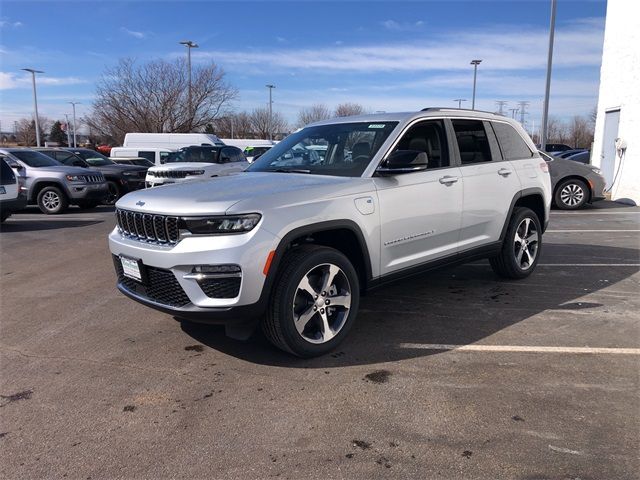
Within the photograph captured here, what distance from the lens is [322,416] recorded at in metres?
3.11

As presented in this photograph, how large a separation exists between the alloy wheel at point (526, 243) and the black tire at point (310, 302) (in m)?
2.68

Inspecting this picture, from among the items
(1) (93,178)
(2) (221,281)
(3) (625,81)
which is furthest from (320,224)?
(3) (625,81)

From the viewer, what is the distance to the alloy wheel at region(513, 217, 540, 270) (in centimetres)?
591

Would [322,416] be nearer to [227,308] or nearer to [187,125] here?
[227,308]

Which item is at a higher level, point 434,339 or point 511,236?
point 511,236

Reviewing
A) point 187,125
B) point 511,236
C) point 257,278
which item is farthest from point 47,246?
point 187,125

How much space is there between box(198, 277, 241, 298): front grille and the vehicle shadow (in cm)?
72

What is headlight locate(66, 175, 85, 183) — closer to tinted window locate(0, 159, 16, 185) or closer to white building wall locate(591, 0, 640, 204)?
tinted window locate(0, 159, 16, 185)

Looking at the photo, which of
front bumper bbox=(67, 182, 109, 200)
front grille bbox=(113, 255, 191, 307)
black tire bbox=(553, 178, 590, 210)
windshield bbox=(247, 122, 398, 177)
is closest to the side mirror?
windshield bbox=(247, 122, 398, 177)

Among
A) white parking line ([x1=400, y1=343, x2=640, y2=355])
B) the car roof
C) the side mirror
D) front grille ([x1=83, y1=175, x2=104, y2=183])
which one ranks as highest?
the car roof

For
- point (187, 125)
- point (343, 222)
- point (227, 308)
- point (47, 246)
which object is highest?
point (187, 125)

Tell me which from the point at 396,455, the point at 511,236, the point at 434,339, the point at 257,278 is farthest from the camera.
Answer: the point at 511,236

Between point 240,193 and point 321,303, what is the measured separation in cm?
101

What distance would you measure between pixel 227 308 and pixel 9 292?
153 inches
